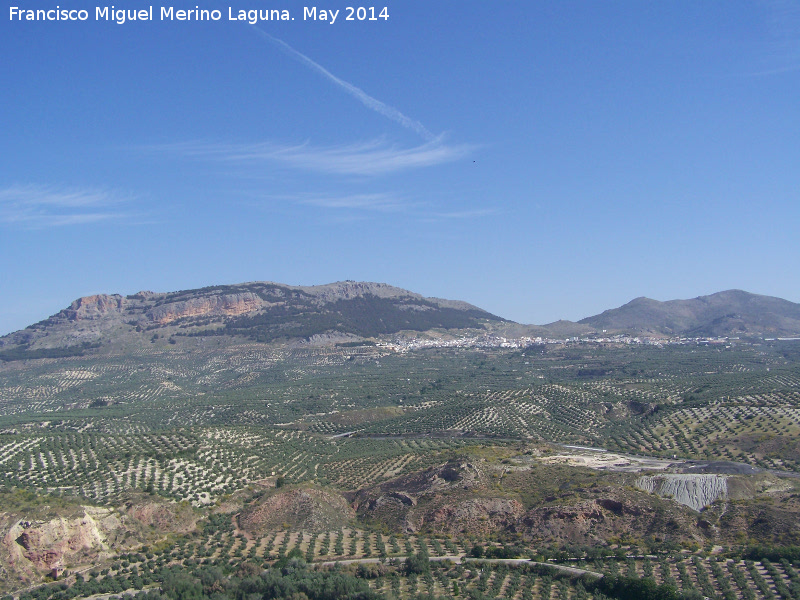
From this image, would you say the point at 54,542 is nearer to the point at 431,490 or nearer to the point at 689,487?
the point at 431,490

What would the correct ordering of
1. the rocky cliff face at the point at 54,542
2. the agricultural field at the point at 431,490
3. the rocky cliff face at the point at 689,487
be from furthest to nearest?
the rocky cliff face at the point at 689,487 → the rocky cliff face at the point at 54,542 → the agricultural field at the point at 431,490

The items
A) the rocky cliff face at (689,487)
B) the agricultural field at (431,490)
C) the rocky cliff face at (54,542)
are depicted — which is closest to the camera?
the agricultural field at (431,490)

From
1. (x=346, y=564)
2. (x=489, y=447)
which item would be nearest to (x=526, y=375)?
(x=489, y=447)

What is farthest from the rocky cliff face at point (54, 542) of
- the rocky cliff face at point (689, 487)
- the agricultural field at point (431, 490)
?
the rocky cliff face at point (689, 487)

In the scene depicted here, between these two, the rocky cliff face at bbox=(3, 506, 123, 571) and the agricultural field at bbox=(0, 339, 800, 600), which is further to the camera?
the rocky cliff face at bbox=(3, 506, 123, 571)

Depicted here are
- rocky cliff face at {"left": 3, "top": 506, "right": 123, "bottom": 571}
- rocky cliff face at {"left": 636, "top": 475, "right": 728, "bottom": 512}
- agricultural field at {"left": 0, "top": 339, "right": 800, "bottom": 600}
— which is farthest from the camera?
rocky cliff face at {"left": 636, "top": 475, "right": 728, "bottom": 512}

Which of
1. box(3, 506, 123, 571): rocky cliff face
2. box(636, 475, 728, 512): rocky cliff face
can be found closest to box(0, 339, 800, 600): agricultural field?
box(3, 506, 123, 571): rocky cliff face

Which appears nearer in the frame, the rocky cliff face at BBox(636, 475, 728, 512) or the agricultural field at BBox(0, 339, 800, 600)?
the agricultural field at BBox(0, 339, 800, 600)

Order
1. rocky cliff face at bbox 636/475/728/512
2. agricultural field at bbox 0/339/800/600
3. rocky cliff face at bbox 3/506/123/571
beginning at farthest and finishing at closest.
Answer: rocky cliff face at bbox 636/475/728/512 → rocky cliff face at bbox 3/506/123/571 → agricultural field at bbox 0/339/800/600

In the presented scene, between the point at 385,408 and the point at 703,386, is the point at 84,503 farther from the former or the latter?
the point at 703,386

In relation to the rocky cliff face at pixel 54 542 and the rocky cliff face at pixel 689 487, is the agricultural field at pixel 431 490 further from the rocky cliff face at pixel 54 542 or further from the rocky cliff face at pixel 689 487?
the rocky cliff face at pixel 689 487

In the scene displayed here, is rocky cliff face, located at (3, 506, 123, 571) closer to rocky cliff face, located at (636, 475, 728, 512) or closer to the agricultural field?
the agricultural field
